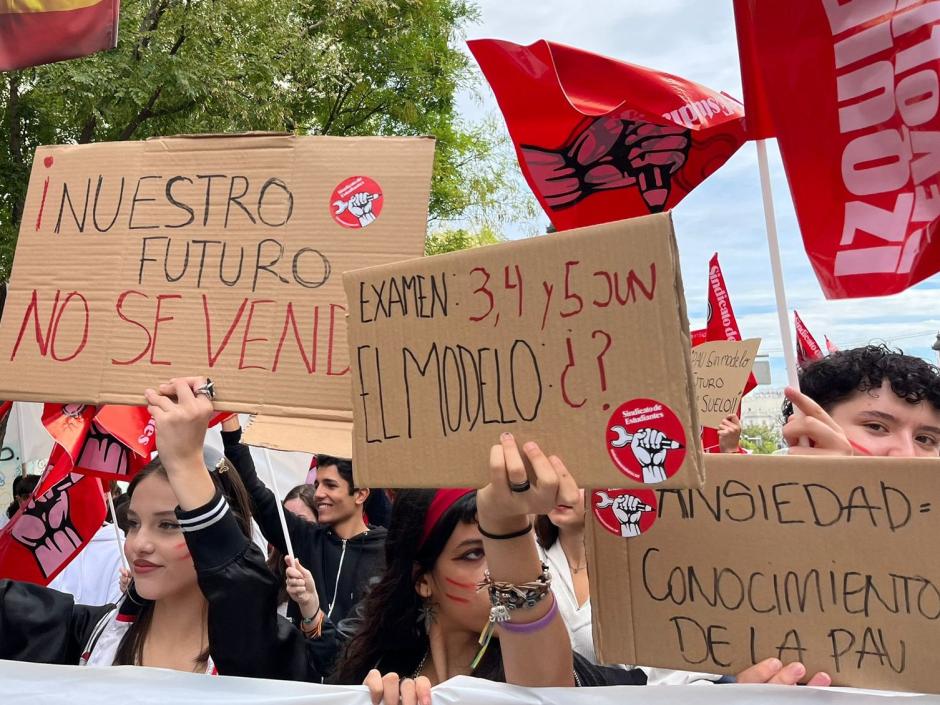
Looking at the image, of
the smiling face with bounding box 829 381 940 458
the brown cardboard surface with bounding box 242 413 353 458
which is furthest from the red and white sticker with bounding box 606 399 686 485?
the smiling face with bounding box 829 381 940 458

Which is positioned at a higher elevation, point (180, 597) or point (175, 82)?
point (175, 82)

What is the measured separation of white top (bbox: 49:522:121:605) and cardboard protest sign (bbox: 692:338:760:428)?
124 inches

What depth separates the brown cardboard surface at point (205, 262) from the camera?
1.86 meters

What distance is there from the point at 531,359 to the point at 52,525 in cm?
268

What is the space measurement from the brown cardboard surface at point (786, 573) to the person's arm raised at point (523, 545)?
110 mm

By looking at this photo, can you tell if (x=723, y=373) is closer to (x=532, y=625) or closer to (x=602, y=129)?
(x=602, y=129)

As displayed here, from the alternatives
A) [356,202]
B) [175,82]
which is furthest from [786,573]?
[175,82]

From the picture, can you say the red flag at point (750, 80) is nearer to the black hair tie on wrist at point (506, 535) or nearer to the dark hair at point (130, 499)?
the black hair tie on wrist at point (506, 535)

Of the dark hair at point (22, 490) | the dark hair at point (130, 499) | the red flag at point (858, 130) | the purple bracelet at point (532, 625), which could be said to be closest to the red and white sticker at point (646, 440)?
the purple bracelet at point (532, 625)

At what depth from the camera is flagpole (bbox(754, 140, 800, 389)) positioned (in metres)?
2.10

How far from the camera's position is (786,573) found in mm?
1519

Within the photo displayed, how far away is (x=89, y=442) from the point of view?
3.27 meters

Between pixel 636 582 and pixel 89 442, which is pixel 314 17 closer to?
pixel 89 442

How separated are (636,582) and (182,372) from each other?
106 cm
